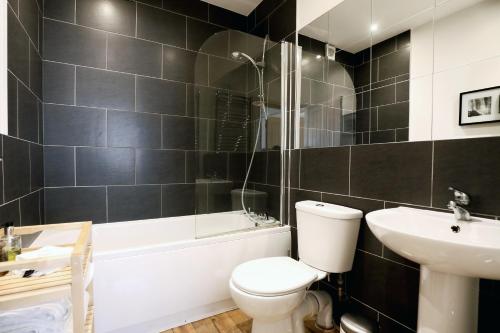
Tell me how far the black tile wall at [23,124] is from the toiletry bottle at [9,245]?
0.89ft

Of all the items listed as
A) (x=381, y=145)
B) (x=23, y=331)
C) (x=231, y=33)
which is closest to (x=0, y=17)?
(x=23, y=331)

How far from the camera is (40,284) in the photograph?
77cm

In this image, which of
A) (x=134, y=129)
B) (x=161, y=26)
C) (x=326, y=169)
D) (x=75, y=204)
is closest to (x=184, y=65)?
(x=161, y=26)

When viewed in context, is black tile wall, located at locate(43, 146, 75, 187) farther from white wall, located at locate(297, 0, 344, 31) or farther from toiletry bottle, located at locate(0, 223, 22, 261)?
white wall, located at locate(297, 0, 344, 31)

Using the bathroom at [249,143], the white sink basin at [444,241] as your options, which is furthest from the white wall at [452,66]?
the white sink basin at [444,241]

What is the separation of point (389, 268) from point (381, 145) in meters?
0.72

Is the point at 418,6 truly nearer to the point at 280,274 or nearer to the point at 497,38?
the point at 497,38

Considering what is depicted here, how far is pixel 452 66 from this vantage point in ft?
3.90

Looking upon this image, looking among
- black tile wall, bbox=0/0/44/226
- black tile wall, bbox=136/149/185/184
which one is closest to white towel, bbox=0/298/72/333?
black tile wall, bbox=0/0/44/226

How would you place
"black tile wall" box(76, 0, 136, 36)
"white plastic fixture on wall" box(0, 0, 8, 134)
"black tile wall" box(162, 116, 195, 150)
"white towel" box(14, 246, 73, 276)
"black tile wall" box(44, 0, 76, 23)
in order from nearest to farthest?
1. "white towel" box(14, 246, 73, 276)
2. "white plastic fixture on wall" box(0, 0, 8, 134)
3. "black tile wall" box(44, 0, 76, 23)
4. "black tile wall" box(76, 0, 136, 36)
5. "black tile wall" box(162, 116, 195, 150)

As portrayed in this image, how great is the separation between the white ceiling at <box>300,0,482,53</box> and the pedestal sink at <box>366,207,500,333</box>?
3.38 feet

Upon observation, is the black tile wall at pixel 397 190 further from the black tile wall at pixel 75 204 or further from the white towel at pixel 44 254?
the black tile wall at pixel 75 204

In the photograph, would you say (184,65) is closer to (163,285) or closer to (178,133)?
(178,133)

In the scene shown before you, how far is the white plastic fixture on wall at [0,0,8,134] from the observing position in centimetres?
117
